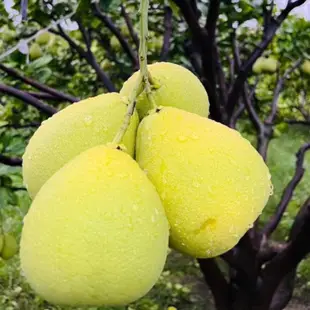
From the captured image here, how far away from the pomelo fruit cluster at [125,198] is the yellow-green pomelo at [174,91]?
0.04 meters

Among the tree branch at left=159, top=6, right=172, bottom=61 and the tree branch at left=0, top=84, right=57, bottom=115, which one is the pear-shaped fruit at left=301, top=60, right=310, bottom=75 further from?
the tree branch at left=0, top=84, right=57, bottom=115

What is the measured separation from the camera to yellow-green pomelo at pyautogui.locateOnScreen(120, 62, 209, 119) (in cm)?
77

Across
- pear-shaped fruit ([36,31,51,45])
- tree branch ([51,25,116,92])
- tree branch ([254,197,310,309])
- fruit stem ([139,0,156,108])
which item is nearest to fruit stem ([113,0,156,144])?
fruit stem ([139,0,156,108])

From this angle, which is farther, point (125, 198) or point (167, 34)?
point (167, 34)

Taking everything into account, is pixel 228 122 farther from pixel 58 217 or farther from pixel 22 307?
pixel 22 307

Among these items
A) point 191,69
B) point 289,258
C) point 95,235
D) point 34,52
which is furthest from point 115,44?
point 95,235

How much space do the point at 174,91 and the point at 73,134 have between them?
0.16 metres

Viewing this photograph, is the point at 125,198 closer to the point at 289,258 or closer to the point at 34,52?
the point at 289,258

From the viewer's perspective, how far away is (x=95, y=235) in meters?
0.58

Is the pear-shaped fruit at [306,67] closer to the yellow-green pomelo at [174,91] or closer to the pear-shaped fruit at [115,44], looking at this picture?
the pear-shaped fruit at [115,44]

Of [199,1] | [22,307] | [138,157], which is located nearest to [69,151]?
[138,157]

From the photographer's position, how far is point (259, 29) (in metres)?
3.41

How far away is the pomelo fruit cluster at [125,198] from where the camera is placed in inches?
23.3

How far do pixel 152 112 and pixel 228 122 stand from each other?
163cm
